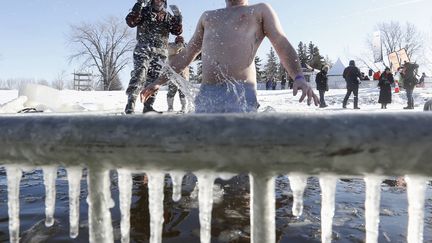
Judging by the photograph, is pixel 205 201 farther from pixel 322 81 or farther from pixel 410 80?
pixel 410 80

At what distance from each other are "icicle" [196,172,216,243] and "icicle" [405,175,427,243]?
1.16 ft

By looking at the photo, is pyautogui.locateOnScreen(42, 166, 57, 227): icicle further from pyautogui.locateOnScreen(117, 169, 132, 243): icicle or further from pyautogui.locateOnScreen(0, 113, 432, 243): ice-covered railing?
pyautogui.locateOnScreen(117, 169, 132, 243): icicle

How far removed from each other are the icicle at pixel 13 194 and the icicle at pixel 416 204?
2.61 feet

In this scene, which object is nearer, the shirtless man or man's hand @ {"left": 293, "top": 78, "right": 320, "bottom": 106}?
man's hand @ {"left": 293, "top": 78, "right": 320, "bottom": 106}

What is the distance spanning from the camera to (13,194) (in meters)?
0.95

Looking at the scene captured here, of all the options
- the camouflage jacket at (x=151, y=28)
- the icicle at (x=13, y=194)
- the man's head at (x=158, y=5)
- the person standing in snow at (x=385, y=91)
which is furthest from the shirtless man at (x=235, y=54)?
the person standing in snow at (x=385, y=91)

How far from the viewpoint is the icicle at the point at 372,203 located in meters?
0.72

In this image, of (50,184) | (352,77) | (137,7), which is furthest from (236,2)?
(352,77)

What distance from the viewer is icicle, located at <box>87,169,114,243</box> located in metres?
0.84

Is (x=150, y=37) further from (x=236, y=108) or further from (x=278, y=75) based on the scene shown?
(x=278, y=75)

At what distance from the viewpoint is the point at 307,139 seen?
0.68m

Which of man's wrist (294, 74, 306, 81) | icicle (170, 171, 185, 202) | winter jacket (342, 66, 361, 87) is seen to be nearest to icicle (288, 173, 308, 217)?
icicle (170, 171, 185, 202)

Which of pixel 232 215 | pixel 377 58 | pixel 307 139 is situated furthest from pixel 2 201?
pixel 377 58

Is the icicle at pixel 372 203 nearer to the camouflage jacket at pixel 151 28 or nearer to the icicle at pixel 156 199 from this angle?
the icicle at pixel 156 199
